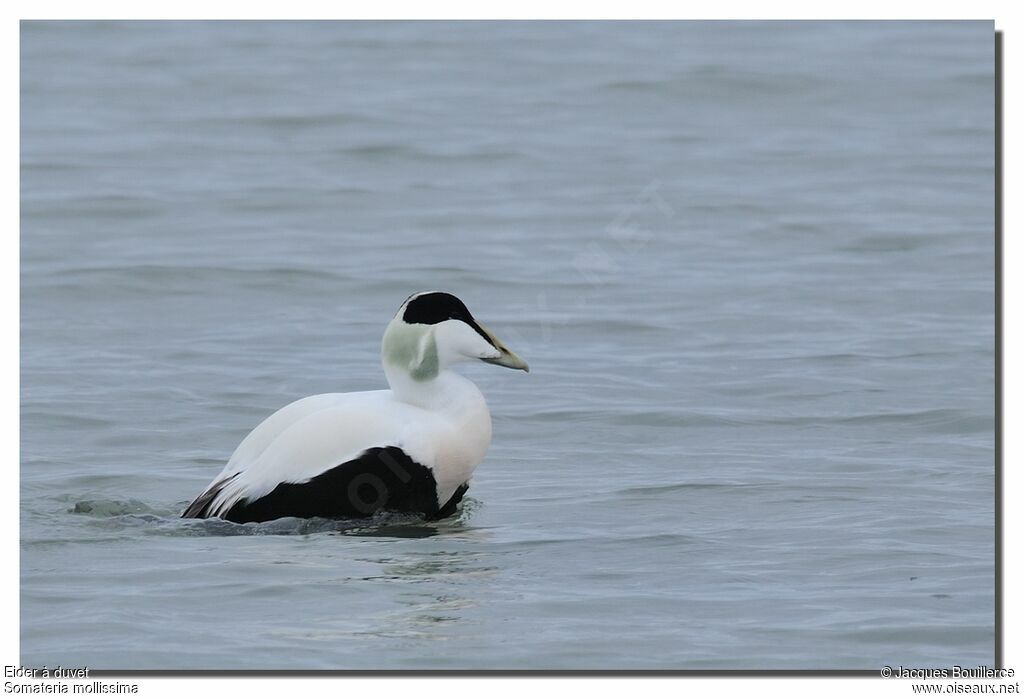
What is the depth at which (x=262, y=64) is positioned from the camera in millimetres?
21438

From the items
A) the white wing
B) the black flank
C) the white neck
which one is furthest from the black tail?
the white neck

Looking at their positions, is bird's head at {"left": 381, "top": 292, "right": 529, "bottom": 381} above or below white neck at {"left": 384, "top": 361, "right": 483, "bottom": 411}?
above

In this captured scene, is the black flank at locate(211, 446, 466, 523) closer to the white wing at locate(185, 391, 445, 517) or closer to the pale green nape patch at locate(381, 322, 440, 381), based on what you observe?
the white wing at locate(185, 391, 445, 517)

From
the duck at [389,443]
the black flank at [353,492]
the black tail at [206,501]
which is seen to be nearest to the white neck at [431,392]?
the duck at [389,443]

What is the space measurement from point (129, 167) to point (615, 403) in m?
7.76

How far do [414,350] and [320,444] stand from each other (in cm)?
53

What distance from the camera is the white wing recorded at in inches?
277

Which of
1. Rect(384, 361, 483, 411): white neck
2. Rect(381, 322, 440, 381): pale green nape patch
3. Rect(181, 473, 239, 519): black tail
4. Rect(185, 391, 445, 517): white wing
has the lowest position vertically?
Rect(181, 473, 239, 519): black tail

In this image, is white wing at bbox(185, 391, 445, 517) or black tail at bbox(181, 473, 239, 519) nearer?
white wing at bbox(185, 391, 445, 517)

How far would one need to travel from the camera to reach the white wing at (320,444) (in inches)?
277

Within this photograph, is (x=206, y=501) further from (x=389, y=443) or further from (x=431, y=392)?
(x=431, y=392)

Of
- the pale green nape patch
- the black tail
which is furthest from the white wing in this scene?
the pale green nape patch

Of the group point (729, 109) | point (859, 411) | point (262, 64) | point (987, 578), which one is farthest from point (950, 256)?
point (262, 64)

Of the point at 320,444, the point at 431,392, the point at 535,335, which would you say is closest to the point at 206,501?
the point at 320,444
